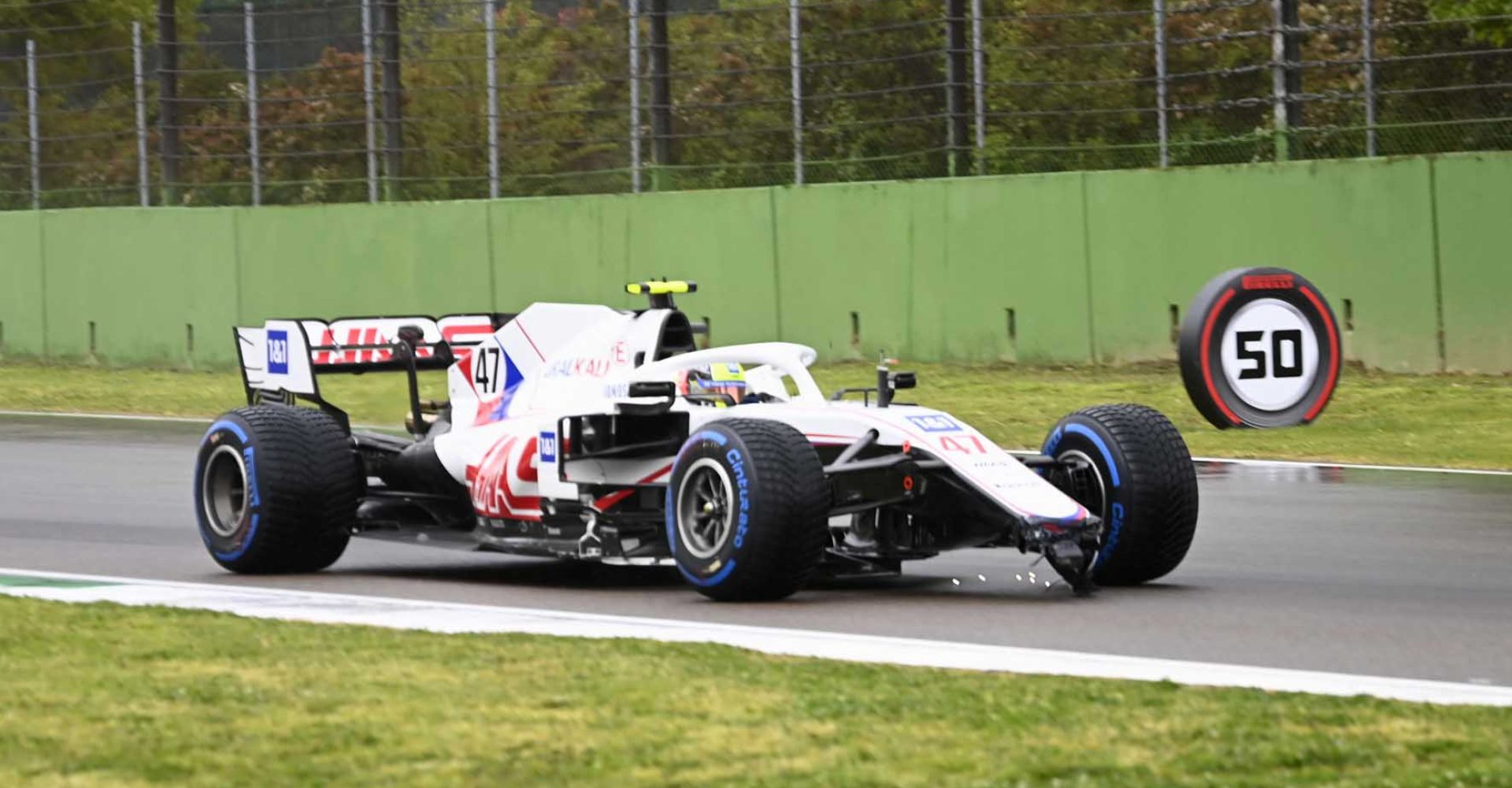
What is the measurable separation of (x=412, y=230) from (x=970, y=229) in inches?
267

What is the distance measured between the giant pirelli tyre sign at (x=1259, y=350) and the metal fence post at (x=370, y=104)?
1224 cm

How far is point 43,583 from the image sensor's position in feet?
35.8

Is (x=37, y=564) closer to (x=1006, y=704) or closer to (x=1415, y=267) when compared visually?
(x=1006, y=704)

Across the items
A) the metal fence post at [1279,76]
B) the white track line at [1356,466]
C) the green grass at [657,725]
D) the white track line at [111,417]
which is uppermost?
the metal fence post at [1279,76]

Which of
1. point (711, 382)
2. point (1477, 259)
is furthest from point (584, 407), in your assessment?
point (1477, 259)

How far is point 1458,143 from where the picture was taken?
20.6m

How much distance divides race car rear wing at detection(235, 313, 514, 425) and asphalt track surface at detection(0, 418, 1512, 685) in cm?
93

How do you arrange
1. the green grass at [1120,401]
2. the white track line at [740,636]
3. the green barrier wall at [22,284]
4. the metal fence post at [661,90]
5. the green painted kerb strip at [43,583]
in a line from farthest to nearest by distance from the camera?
the green barrier wall at [22,284]
the metal fence post at [661,90]
the green grass at [1120,401]
the green painted kerb strip at [43,583]
the white track line at [740,636]

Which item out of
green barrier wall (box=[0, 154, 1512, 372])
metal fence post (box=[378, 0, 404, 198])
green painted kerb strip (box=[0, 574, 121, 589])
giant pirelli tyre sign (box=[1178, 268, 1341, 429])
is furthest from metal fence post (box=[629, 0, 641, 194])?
green painted kerb strip (box=[0, 574, 121, 589])

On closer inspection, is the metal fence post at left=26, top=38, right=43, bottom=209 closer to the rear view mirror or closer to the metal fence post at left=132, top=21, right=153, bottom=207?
the metal fence post at left=132, top=21, right=153, bottom=207

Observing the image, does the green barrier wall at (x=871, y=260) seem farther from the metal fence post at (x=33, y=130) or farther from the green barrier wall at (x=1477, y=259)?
the metal fence post at (x=33, y=130)

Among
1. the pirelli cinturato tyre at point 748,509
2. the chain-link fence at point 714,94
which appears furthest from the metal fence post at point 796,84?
the pirelli cinturato tyre at point 748,509

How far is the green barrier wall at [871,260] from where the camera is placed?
20484mm

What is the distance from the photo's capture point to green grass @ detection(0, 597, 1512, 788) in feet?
20.0
